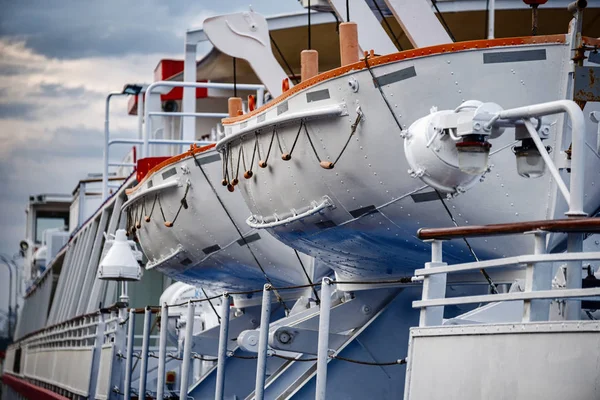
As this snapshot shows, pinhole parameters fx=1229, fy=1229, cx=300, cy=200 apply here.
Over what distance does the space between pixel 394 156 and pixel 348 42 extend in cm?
145

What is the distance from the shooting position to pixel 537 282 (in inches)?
297

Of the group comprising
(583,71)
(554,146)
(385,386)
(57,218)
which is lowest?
(385,386)

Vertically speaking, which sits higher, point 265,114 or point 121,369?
point 265,114

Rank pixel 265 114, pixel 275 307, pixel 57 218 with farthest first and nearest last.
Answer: pixel 57 218
pixel 275 307
pixel 265 114

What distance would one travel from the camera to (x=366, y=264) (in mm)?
12156

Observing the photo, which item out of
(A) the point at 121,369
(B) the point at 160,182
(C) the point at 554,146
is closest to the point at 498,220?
(C) the point at 554,146

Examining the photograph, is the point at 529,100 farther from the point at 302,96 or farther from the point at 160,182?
the point at 160,182

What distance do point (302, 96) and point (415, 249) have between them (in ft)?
5.66

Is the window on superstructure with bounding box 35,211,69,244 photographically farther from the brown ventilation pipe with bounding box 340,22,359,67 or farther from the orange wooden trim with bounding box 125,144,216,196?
the brown ventilation pipe with bounding box 340,22,359,67

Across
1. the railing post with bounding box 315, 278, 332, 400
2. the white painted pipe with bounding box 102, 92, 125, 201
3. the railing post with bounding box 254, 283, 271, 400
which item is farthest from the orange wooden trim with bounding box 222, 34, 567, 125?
the white painted pipe with bounding box 102, 92, 125, 201

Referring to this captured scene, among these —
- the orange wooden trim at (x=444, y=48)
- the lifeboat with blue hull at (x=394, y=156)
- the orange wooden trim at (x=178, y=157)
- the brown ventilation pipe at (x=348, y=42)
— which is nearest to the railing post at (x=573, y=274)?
the lifeboat with blue hull at (x=394, y=156)

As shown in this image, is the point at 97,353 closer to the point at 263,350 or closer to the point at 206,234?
the point at 206,234

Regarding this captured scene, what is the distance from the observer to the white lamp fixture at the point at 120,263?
18.0 metres

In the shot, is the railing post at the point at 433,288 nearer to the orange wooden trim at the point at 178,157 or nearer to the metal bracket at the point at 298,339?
Result: the metal bracket at the point at 298,339
